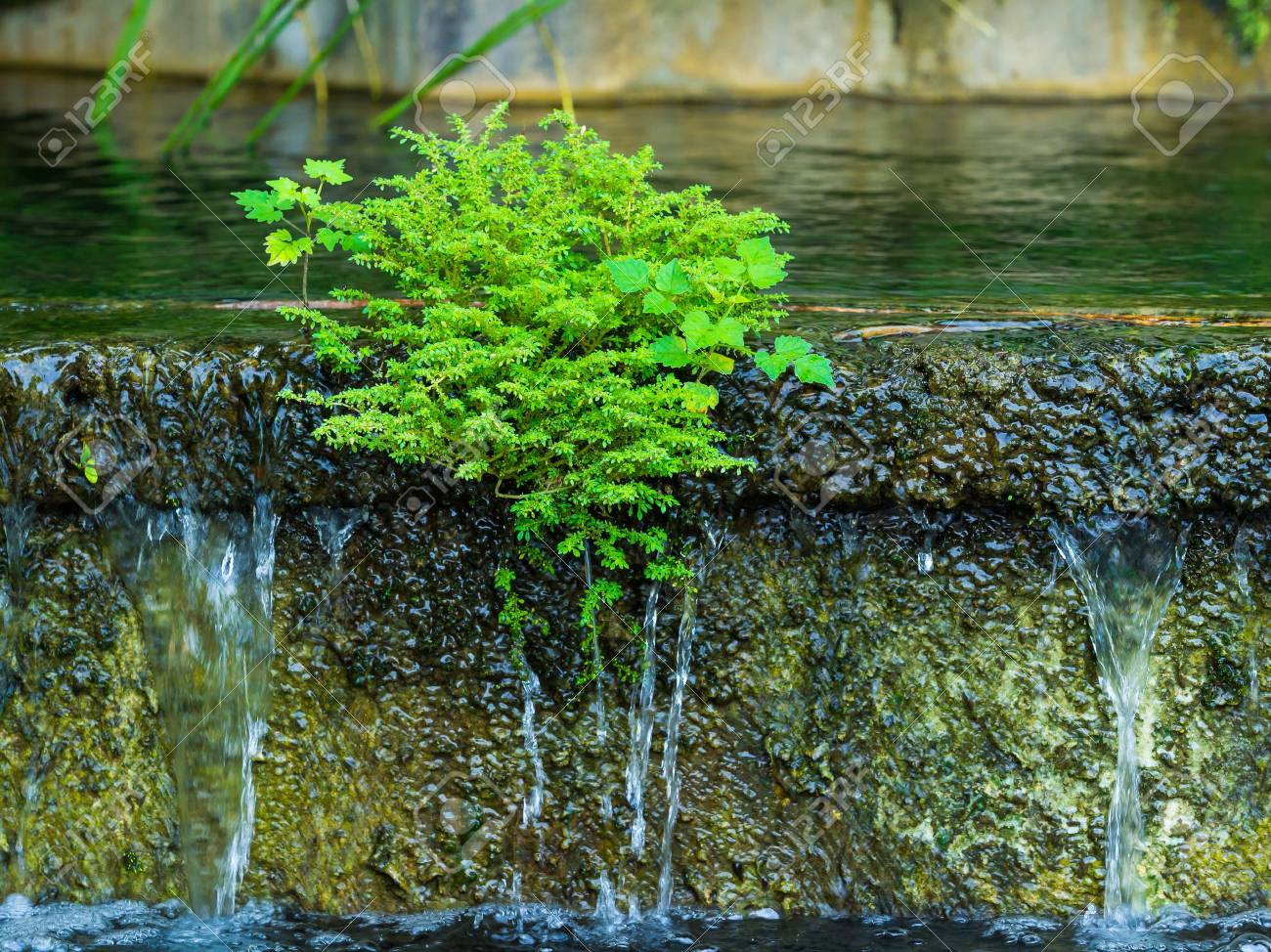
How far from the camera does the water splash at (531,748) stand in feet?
10.9

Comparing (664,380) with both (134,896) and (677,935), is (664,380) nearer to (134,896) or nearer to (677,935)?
(677,935)

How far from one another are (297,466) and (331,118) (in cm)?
678

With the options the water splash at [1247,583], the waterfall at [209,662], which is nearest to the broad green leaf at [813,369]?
the water splash at [1247,583]

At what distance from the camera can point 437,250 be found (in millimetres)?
3217

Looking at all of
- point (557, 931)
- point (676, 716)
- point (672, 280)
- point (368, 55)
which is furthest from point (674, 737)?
point (368, 55)

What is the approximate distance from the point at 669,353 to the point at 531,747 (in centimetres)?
98

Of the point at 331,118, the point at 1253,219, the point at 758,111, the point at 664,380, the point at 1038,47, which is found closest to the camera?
the point at 664,380

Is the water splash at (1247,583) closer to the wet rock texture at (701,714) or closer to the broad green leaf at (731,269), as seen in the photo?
the wet rock texture at (701,714)

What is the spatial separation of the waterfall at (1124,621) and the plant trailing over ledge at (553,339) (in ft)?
2.48

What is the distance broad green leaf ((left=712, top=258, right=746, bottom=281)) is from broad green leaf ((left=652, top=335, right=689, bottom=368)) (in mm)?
190

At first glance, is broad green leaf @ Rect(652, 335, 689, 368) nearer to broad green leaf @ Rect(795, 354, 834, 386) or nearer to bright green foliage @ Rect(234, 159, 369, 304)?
broad green leaf @ Rect(795, 354, 834, 386)

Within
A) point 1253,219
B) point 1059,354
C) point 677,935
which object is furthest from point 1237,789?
point 1253,219

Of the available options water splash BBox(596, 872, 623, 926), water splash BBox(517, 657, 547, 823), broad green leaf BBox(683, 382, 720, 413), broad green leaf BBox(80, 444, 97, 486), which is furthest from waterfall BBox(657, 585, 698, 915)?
broad green leaf BBox(80, 444, 97, 486)

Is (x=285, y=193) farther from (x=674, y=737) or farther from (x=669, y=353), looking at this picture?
(x=674, y=737)
